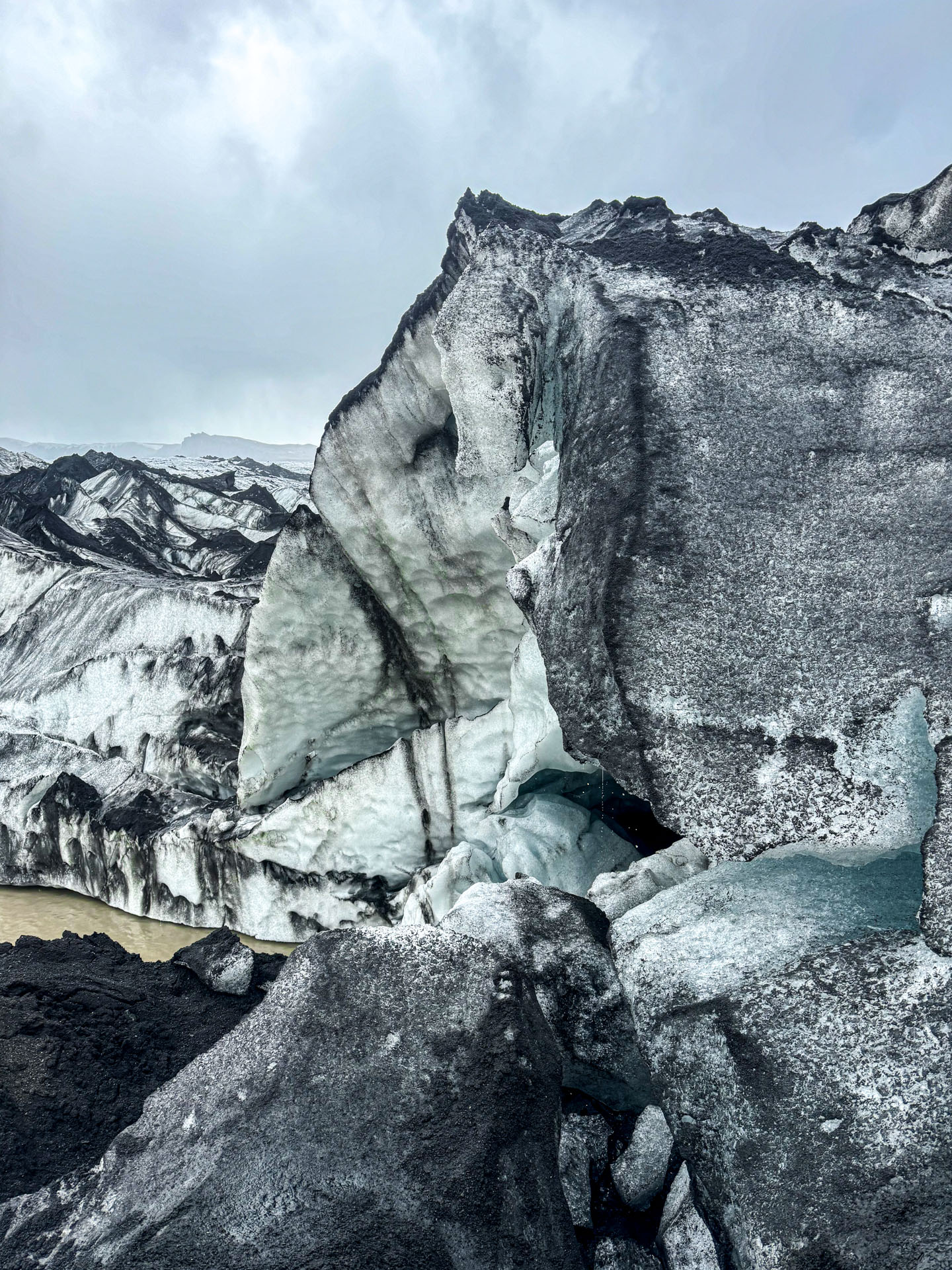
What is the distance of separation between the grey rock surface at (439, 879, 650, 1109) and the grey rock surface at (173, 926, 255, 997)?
1275 millimetres

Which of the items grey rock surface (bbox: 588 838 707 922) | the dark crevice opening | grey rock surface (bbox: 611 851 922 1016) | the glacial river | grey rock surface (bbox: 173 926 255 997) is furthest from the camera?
the glacial river

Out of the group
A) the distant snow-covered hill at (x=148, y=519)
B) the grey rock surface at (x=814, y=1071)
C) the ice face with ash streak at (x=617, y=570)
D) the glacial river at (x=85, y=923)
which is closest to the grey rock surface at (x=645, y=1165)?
the grey rock surface at (x=814, y=1071)

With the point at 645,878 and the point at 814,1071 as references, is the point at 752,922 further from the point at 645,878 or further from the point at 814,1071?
the point at 645,878

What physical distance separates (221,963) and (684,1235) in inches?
85.6

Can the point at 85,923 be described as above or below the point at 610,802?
below

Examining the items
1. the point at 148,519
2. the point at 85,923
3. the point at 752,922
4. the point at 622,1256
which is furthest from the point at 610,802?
the point at 148,519

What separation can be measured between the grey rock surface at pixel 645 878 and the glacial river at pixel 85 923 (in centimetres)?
291

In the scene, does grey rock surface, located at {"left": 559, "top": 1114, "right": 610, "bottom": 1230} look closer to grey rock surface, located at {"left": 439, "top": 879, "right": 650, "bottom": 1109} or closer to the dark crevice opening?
grey rock surface, located at {"left": 439, "top": 879, "right": 650, "bottom": 1109}

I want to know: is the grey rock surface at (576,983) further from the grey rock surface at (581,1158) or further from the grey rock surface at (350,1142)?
the grey rock surface at (350,1142)

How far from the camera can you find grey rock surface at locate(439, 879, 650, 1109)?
7.82ft

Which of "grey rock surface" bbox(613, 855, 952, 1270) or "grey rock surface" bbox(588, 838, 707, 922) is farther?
"grey rock surface" bbox(588, 838, 707, 922)

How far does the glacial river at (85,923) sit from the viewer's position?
5.32 m

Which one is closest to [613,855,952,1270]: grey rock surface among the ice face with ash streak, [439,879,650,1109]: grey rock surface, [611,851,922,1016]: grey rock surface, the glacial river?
[611,851,922,1016]: grey rock surface

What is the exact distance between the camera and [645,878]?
9.68ft
